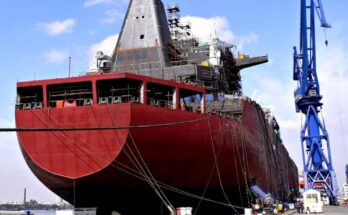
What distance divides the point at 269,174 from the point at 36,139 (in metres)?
21.7

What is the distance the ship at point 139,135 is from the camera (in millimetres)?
16984

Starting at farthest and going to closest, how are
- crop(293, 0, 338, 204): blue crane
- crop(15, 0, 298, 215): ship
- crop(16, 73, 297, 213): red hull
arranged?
crop(293, 0, 338, 204): blue crane < crop(15, 0, 298, 215): ship < crop(16, 73, 297, 213): red hull

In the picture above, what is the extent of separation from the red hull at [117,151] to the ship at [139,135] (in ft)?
0.13

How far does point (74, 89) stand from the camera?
18.7m

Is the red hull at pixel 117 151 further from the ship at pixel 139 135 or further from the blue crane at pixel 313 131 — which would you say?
the blue crane at pixel 313 131

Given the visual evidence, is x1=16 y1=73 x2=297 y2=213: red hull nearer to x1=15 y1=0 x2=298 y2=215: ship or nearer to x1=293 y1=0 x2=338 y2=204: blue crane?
x1=15 y1=0 x2=298 y2=215: ship

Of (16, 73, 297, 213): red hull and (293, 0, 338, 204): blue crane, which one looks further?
(293, 0, 338, 204): blue crane

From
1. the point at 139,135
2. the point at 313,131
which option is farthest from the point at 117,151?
the point at 313,131

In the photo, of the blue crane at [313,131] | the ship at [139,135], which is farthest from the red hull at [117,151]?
the blue crane at [313,131]

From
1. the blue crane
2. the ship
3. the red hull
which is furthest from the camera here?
the blue crane

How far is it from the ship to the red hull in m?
0.04

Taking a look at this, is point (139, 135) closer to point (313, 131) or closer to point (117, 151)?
point (117, 151)

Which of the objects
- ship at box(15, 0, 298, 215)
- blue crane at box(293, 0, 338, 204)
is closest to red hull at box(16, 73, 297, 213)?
ship at box(15, 0, 298, 215)

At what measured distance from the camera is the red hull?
16.8 m
